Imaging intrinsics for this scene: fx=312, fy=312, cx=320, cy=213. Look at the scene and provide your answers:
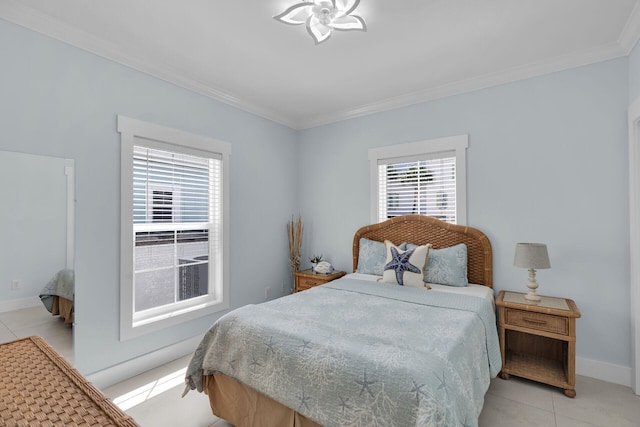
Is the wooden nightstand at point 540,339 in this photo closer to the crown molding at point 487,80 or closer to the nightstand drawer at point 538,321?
the nightstand drawer at point 538,321

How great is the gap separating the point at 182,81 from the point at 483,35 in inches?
104

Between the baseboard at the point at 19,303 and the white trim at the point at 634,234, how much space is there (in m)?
4.18

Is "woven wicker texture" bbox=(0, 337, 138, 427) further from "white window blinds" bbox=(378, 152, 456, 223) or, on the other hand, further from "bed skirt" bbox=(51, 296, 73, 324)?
"white window blinds" bbox=(378, 152, 456, 223)

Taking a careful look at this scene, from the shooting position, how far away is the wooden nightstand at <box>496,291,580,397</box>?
2.34 meters

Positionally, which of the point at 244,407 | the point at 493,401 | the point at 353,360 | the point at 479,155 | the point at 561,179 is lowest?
the point at 493,401

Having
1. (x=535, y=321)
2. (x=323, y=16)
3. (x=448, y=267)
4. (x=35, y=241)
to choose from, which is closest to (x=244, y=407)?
(x=35, y=241)

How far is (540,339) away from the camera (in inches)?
111

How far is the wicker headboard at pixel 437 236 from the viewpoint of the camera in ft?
9.94

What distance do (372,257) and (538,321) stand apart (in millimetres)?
1567

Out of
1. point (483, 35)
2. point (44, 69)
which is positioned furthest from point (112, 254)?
point (483, 35)

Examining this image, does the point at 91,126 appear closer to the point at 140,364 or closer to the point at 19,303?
the point at 19,303

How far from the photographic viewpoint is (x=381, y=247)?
3477 millimetres

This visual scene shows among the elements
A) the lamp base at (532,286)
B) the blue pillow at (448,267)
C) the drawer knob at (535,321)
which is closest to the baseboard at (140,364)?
the blue pillow at (448,267)

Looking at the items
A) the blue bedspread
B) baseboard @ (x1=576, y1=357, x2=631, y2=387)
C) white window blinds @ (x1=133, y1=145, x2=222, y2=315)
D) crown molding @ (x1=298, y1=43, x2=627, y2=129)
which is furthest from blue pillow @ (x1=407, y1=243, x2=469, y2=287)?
white window blinds @ (x1=133, y1=145, x2=222, y2=315)
